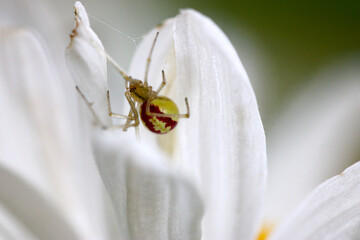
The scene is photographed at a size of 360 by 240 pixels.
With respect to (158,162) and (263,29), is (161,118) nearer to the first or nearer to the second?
(158,162)

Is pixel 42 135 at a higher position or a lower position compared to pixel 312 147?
higher

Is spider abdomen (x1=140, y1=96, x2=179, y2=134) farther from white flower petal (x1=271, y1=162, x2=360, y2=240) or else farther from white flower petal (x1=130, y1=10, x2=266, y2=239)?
white flower petal (x1=271, y1=162, x2=360, y2=240)

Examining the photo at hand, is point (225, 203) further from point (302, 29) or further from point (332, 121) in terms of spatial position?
point (302, 29)

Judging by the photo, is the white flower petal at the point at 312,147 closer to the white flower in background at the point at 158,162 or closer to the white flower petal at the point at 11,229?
the white flower in background at the point at 158,162

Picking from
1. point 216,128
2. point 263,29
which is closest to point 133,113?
point 216,128

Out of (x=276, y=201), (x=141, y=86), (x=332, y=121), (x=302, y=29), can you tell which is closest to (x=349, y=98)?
(x=332, y=121)

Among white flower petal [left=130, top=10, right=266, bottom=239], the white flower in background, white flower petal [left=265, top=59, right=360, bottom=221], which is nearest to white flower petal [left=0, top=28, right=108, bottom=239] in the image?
the white flower in background

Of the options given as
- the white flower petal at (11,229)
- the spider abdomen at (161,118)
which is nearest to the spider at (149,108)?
the spider abdomen at (161,118)
